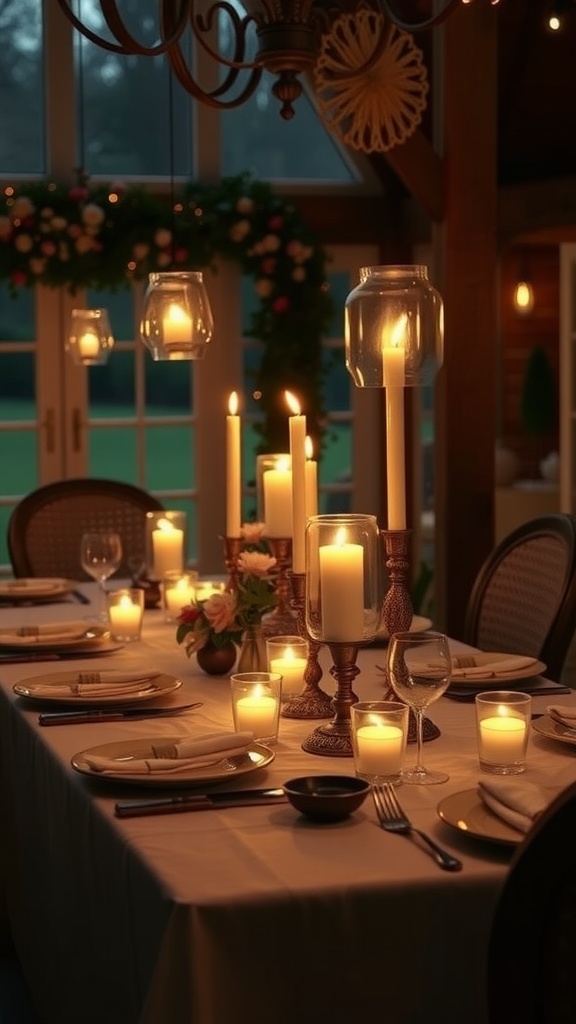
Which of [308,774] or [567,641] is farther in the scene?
[567,641]

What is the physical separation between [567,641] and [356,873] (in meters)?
1.45

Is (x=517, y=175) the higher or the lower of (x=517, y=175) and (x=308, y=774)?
the higher

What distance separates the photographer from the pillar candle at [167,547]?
11.7 feet

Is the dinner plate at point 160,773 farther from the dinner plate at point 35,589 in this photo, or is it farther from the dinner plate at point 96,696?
the dinner plate at point 35,589

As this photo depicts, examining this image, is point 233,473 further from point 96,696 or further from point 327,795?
point 327,795

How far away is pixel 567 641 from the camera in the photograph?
9.93 ft

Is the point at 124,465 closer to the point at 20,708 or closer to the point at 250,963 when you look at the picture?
the point at 20,708

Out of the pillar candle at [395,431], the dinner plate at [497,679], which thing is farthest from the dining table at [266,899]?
the pillar candle at [395,431]

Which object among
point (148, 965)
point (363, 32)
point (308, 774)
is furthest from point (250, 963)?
point (363, 32)

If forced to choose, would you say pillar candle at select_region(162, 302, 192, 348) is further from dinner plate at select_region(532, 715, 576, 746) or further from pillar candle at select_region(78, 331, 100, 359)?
pillar candle at select_region(78, 331, 100, 359)

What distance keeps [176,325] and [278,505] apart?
544 mm

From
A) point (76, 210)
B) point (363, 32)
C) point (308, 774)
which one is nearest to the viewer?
point (308, 774)

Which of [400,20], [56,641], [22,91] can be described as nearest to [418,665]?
[400,20]

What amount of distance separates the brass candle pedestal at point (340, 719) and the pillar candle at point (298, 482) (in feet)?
1.03
